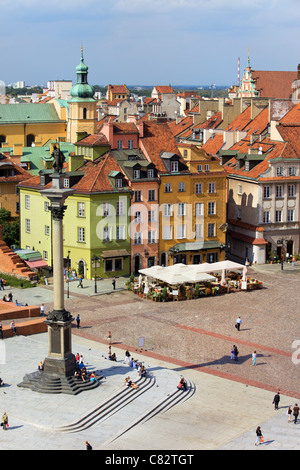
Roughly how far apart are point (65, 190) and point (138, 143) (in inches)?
1281

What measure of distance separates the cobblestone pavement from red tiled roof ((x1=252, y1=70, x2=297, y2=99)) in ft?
246

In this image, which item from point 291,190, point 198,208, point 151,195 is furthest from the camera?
point 291,190

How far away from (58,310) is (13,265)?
88.3 feet

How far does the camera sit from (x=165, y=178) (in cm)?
7300

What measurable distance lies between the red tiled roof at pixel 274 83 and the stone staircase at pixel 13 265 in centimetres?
7754

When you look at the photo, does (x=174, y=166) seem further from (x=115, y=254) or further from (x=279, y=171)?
(x=279, y=171)

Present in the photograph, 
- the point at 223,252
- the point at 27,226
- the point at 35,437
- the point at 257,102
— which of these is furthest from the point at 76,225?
the point at 257,102

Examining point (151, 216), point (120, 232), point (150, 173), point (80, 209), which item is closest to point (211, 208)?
point (151, 216)

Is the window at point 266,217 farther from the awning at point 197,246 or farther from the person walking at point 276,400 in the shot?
the person walking at point 276,400

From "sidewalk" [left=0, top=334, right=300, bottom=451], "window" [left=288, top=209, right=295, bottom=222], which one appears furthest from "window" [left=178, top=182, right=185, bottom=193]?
"sidewalk" [left=0, top=334, right=300, bottom=451]

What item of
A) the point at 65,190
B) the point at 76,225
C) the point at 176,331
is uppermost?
the point at 65,190

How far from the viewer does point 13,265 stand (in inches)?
2744

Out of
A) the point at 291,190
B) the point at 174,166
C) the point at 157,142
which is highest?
the point at 157,142
